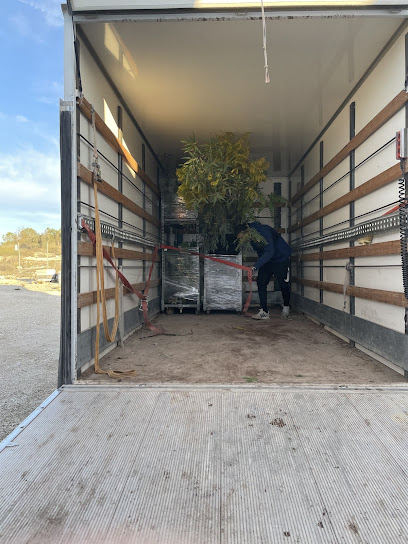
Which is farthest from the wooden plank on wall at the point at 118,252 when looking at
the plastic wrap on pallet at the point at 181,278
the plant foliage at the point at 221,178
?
the plant foliage at the point at 221,178

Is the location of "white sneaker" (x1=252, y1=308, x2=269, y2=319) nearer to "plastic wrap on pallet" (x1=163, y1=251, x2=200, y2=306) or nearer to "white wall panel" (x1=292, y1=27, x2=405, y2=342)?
"plastic wrap on pallet" (x1=163, y1=251, x2=200, y2=306)

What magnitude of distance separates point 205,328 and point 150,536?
3.59 metres

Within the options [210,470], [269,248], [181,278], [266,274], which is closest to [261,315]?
[266,274]

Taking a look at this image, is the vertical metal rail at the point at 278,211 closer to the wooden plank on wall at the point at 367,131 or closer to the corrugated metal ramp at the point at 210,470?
the wooden plank on wall at the point at 367,131

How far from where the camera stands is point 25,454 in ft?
5.44

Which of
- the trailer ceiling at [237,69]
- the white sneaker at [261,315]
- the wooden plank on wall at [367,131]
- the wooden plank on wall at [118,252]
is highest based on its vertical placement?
the trailer ceiling at [237,69]

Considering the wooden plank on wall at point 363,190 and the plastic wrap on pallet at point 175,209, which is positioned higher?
the plastic wrap on pallet at point 175,209

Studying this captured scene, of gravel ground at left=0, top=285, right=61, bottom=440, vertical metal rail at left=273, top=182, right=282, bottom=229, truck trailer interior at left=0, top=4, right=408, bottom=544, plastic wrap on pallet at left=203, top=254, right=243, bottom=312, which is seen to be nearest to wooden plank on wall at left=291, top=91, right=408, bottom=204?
truck trailer interior at left=0, top=4, right=408, bottom=544

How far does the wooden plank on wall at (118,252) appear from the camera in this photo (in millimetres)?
2827

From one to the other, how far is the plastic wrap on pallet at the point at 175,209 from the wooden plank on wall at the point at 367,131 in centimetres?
217

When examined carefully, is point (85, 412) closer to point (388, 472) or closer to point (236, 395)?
point (236, 395)

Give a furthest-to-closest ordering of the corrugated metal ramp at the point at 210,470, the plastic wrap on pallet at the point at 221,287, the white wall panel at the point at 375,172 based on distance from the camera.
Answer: the plastic wrap on pallet at the point at 221,287
the white wall panel at the point at 375,172
the corrugated metal ramp at the point at 210,470

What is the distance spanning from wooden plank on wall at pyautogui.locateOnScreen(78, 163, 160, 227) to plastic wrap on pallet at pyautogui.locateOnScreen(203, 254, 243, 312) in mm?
1281

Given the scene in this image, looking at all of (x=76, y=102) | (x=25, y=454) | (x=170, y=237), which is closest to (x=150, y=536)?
(x=25, y=454)
